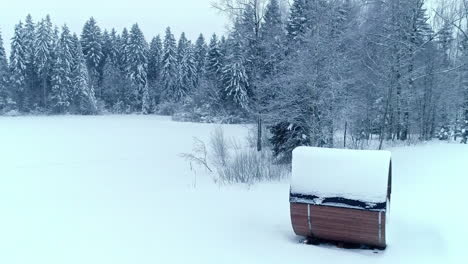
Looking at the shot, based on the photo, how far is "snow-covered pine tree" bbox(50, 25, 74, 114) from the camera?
159ft

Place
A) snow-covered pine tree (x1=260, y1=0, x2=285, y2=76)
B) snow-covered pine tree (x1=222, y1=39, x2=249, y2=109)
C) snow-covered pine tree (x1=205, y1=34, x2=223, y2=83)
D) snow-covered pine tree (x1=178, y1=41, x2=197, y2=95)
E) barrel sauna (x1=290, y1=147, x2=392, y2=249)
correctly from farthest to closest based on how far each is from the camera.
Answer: snow-covered pine tree (x1=178, y1=41, x2=197, y2=95) < snow-covered pine tree (x1=205, y1=34, x2=223, y2=83) < snow-covered pine tree (x1=222, y1=39, x2=249, y2=109) < snow-covered pine tree (x1=260, y1=0, x2=285, y2=76) < barrel sauna (x1=290, y1=147, x2=392, y2=249)

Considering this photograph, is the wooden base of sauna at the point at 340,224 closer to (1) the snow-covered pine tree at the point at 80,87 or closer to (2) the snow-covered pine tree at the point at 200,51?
(1) the snow-covered pine tree at the point at 80,87

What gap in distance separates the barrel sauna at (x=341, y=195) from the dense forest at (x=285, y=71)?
834 cm

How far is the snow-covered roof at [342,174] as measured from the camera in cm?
488

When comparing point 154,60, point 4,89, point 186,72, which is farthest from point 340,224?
point 154,60

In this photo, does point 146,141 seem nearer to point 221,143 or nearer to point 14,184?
point 221,143

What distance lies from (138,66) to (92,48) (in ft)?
24.5

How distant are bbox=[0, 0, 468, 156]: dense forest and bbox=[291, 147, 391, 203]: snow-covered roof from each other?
327 inches

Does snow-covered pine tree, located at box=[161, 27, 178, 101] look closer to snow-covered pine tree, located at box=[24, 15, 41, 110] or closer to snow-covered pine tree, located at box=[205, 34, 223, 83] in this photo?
snow-covered pine tree, located at box=[205, 34, 223, 83]

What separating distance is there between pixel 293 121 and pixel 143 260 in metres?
10.00

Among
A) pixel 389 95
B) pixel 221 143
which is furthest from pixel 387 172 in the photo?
pixel 389 95

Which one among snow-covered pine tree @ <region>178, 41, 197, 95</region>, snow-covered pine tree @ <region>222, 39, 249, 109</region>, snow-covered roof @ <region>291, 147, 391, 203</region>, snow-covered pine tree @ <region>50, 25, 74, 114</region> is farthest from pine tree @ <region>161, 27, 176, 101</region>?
snow-covered roof @ <region>291, 147, 391, 203</region>

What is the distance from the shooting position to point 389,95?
16844mm

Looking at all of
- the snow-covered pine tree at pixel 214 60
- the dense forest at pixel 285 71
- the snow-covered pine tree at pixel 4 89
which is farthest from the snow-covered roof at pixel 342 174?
the snow-covered pine tree at pixel 4 89
